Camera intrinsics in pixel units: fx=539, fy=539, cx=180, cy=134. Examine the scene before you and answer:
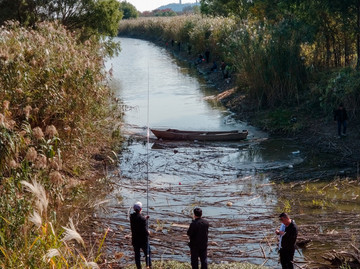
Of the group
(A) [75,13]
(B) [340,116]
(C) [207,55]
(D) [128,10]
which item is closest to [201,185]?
(B) [340,116]

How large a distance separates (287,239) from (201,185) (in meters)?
7.26

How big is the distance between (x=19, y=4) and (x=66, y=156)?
21.3 metres

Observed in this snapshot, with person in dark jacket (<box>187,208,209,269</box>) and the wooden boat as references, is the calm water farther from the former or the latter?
person in dark jacket (<box>187,208,209,269</box>)

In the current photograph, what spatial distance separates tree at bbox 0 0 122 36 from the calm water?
8.15m

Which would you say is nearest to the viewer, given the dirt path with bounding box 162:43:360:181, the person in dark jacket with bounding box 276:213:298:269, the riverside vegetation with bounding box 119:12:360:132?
the person in dark jacket with bounding box 276:213:298:269

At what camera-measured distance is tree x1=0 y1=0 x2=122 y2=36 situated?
111 feet

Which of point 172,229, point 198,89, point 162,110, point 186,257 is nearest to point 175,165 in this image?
point 172,229

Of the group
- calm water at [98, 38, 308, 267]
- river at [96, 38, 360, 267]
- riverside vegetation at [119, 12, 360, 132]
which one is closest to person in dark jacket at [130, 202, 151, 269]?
river at [96, 38, 360, 267]

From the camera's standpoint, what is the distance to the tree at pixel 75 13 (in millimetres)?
33844

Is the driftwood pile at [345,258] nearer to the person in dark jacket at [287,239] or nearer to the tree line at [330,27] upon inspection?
the person in dark jacket at [287,239]

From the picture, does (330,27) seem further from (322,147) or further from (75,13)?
(75,13)

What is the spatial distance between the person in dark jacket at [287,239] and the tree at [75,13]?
27.7 meters

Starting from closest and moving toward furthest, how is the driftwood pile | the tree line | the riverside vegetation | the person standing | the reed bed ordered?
the driftwood pile → the reed bed → the riverside vegetation → the tree line → the person standing

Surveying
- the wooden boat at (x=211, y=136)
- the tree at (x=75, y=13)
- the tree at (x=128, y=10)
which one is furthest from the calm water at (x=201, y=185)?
the tree at (x=128, y=10)
